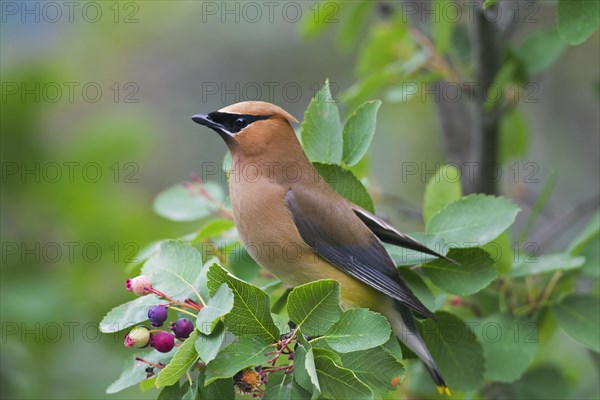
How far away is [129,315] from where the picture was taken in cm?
241

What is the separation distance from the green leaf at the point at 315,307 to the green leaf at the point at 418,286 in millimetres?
539

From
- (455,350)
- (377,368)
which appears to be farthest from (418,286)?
(377,368)

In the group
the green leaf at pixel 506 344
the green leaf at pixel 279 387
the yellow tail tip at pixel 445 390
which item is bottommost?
the yellow tail tip at pixel 445 390

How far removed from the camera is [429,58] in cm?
386

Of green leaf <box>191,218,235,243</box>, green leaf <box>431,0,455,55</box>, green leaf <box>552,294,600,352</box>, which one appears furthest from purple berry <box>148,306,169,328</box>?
green leaf <box>431,0,455,55</box>

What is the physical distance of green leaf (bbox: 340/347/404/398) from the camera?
2350 mm

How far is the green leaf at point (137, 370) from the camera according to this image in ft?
8.16

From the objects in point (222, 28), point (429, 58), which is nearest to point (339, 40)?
point (429, 58)

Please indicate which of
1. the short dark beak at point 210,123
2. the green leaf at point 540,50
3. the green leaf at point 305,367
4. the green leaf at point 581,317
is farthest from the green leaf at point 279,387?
the green leaf at point 540,50

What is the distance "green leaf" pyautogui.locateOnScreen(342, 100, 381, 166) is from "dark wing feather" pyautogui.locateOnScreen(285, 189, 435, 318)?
0.56ft

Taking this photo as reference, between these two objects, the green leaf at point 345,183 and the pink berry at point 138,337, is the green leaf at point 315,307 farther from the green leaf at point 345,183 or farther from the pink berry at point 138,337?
the green leaf at point 345,183

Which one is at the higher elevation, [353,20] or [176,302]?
[353,20]

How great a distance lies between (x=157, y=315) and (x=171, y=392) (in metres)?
0.23

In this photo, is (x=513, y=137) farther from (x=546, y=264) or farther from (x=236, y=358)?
(x=236, y=358)
